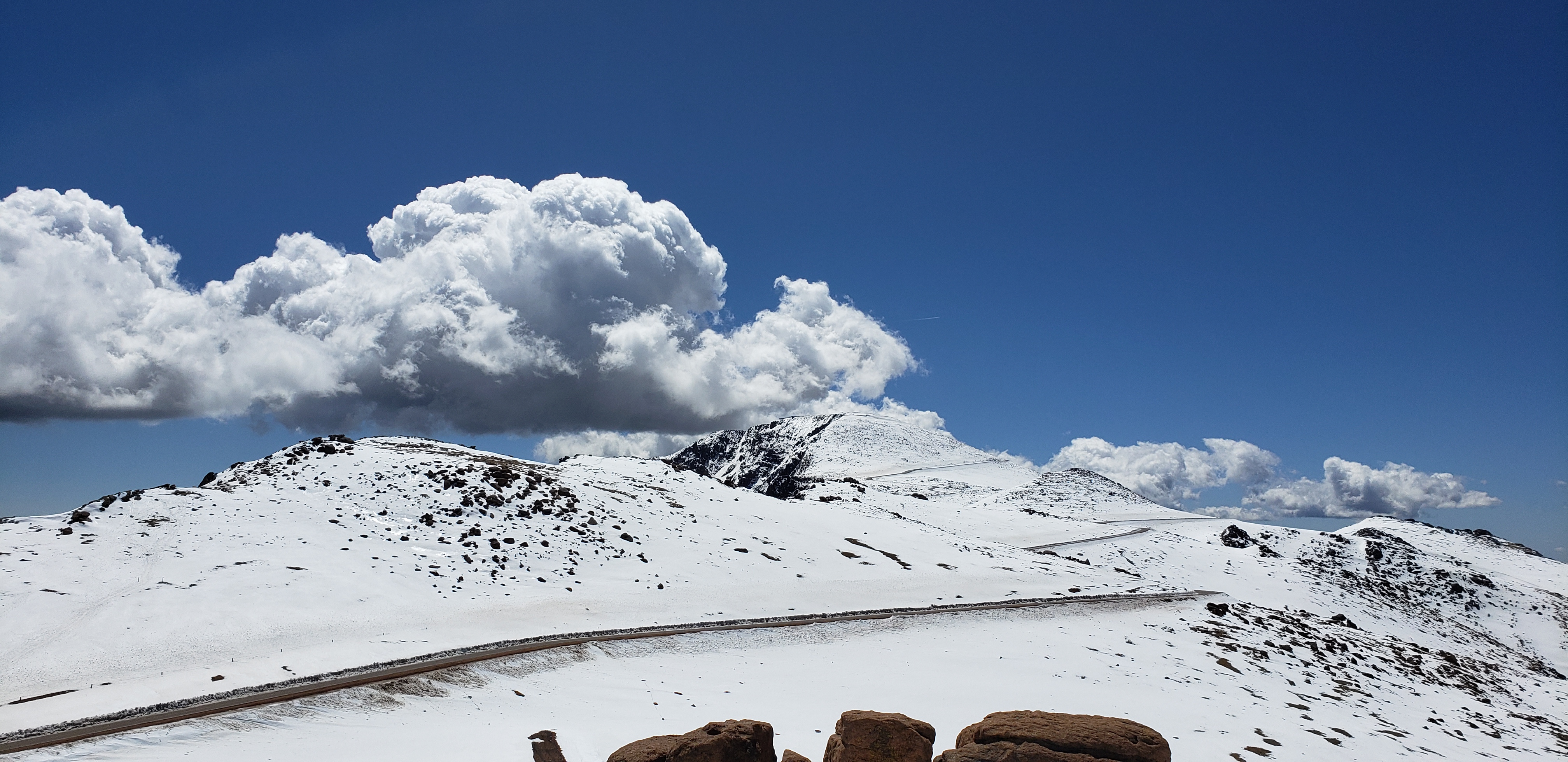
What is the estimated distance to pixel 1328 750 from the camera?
1681 cm

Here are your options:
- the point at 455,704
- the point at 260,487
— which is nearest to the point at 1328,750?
the point at 455,704

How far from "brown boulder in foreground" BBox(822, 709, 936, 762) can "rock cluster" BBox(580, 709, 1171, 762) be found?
0.03 ft

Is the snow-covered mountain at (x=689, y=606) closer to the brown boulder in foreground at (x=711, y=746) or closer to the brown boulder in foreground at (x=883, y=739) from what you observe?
the brown boulder in foreground at (x=711, y=746)

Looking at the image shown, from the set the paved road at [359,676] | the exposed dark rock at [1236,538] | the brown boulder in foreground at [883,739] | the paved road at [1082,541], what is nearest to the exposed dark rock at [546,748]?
the brown boulder in foreground at [883,739]

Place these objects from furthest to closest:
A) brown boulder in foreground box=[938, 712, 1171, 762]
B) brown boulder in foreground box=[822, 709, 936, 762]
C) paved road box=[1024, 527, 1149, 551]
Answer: paved road box=[1024, 527, 1149, 551]
brown boulder in foreground box=[822, 709, 936, 762]
brown boulder in foreground box=[938, 712, 1171, 762]

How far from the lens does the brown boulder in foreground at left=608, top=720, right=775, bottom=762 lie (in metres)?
9.39

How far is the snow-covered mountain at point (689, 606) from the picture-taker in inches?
675

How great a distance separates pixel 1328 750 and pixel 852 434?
15731cm

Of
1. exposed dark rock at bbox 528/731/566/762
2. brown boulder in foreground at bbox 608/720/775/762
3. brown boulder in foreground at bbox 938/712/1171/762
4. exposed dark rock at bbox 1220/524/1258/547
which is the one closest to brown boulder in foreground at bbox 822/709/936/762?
brown boulder in foreground at bbox 938/712/1171/762

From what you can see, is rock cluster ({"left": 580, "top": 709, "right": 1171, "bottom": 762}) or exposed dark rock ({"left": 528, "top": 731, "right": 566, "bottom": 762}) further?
exposed dark rock ({"left": 528, "top": 731, "right": 566, "bottom": 762})

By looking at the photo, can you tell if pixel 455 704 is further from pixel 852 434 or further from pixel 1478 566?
pixel 852 434

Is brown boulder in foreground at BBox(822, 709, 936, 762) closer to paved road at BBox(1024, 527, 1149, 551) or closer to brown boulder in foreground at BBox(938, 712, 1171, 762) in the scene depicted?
brown boulder in foreground at BBox(938, 712, 1171, 762)

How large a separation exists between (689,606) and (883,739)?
19.4 metres

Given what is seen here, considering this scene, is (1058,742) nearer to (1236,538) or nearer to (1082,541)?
(1082,541)
